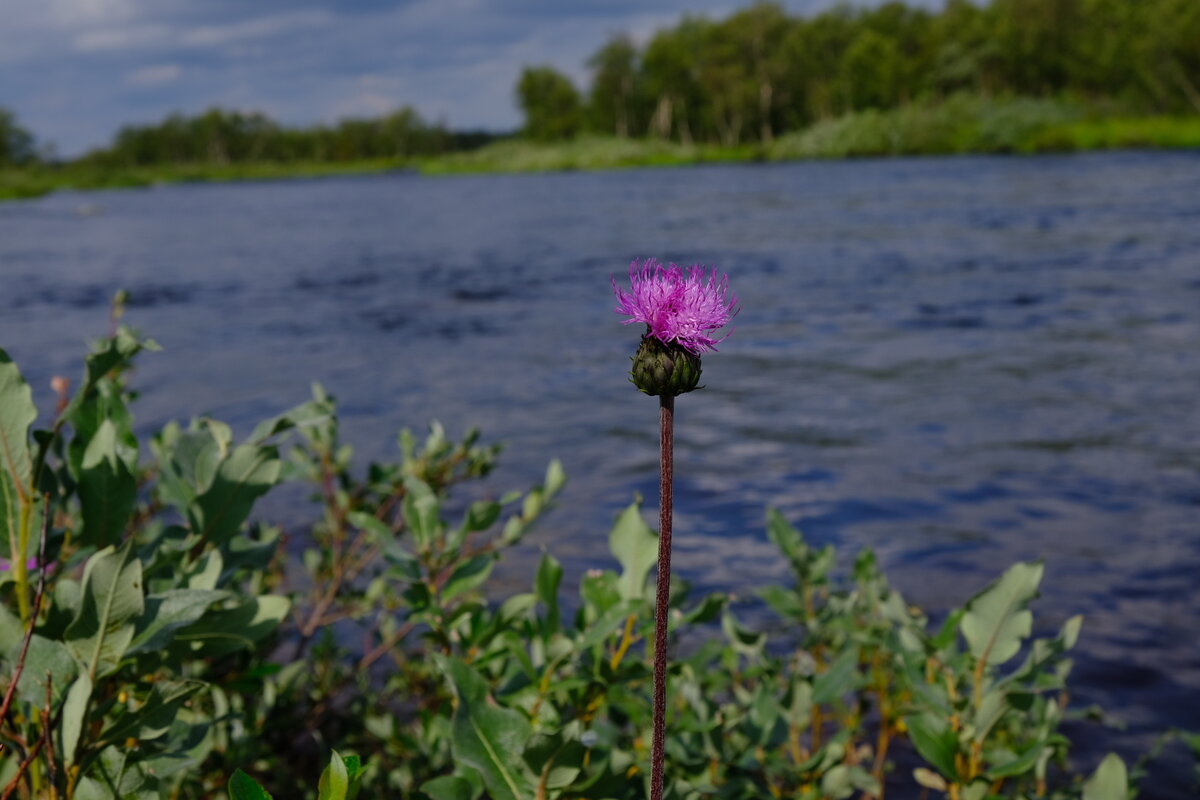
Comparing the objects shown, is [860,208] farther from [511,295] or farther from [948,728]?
[948,728]

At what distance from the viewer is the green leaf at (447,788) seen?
1444 millimetres

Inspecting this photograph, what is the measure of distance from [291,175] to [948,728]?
122m

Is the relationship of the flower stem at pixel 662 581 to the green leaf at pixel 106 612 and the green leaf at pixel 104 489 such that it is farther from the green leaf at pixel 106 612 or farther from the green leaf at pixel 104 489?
the green leaf at pixel 104 489

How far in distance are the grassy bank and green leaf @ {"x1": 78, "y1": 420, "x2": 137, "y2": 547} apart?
53.5 meters

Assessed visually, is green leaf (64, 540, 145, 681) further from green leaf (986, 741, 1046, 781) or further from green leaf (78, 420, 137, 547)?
green leaf (986, 741, 1046, 781)

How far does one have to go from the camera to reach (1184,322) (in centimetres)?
1139

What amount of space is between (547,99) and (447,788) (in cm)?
12567

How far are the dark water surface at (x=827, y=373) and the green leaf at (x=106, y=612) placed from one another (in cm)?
376

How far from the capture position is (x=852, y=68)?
87.4m

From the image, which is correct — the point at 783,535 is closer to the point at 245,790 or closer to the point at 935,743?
the point at 935,743

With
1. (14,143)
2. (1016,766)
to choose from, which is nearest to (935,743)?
(1016,766)

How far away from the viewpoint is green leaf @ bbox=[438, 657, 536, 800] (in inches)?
51.3

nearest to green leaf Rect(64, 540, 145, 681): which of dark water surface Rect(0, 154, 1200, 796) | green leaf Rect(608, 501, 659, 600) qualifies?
green leaf Rect(608, 501, 659, 600)

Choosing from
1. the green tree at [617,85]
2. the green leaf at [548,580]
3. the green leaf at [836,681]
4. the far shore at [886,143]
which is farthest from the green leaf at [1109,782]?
the green tree at [617,85]
